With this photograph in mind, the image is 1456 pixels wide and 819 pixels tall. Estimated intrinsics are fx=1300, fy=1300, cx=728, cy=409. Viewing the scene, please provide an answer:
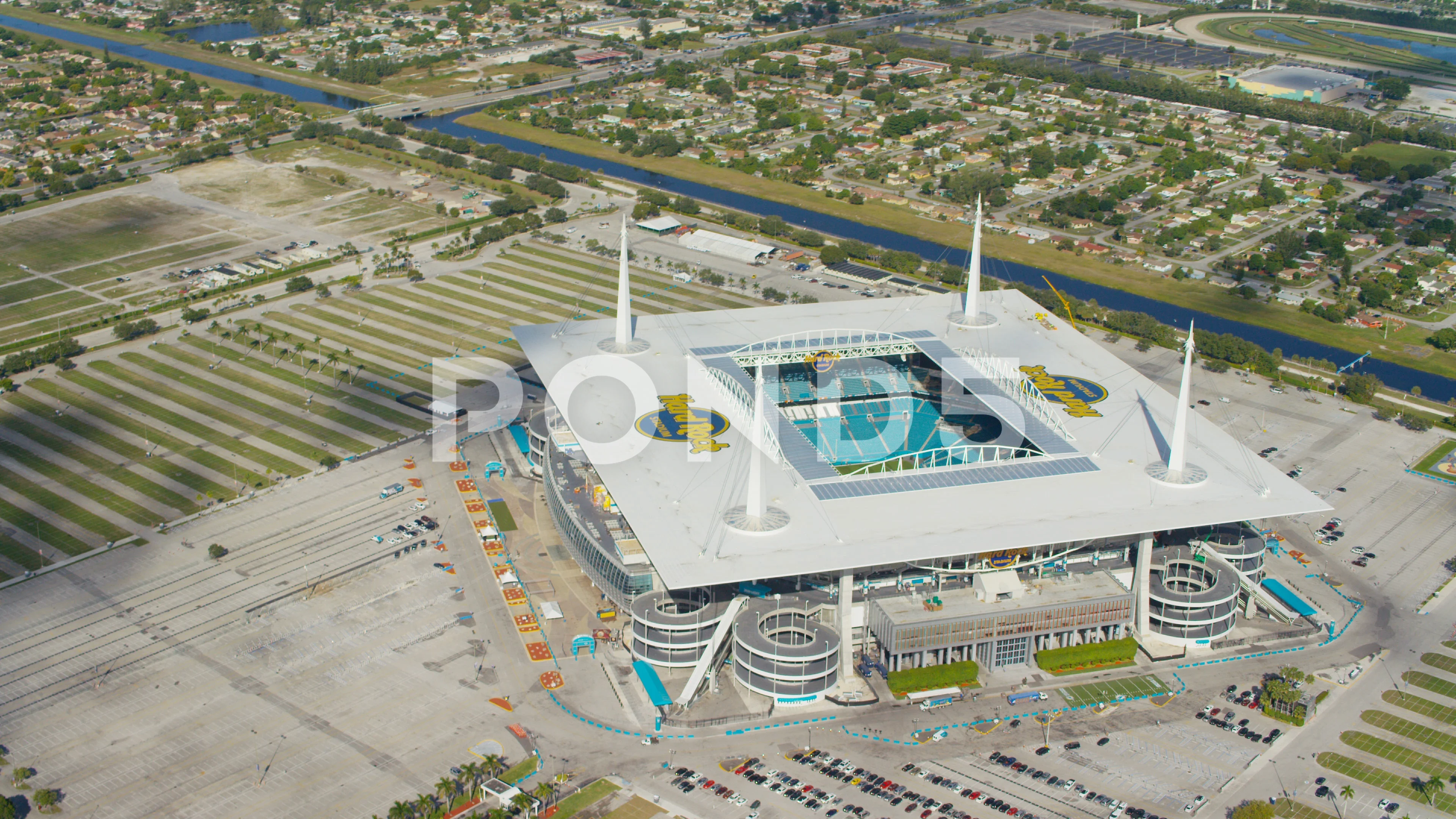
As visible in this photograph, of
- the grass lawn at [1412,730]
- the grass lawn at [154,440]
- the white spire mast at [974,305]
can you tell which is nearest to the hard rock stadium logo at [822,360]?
the white spire mast at [974,305]

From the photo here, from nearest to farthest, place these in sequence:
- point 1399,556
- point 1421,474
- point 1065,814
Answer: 1. point 1065,814
2. point 1399,556
3. point 1421,474

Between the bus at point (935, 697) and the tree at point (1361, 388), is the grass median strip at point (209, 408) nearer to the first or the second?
the bus at point (935, 697)

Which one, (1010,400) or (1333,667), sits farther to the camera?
(1010,400)

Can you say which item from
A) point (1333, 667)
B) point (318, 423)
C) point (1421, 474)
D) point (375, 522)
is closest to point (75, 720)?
point (375, 522)

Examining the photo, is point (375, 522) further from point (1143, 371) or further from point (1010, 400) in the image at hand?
point (1143, 371)

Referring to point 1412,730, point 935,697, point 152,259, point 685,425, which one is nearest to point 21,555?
point 685,425

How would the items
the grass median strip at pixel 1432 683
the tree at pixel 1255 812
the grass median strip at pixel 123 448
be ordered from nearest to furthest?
the tree at pixel 1255 812 < the grass median strip at pixel 1432 683 < the grass median strip at pixel 123 448
